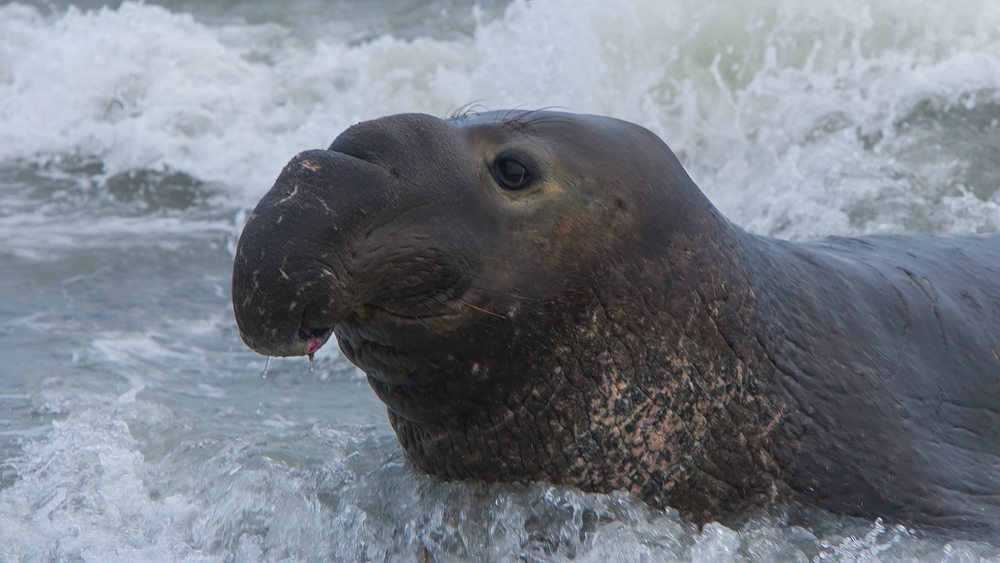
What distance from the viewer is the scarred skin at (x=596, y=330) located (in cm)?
293

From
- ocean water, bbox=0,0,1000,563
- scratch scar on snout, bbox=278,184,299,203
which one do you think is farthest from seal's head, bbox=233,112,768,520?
ocean water, bbox=0,0,1000,563

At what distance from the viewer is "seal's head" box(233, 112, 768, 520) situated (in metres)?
2.89

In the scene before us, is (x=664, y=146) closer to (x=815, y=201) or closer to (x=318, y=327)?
(x=318, y=327)

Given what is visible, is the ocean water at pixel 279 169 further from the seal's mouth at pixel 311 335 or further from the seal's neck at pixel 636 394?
the seal's mouth at pixel 311 335

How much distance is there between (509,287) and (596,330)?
294 mm

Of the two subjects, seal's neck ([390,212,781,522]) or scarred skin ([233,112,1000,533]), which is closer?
scarred skin ([233,112,1000,533])

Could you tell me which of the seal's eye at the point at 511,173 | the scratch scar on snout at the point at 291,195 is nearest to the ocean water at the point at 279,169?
the seal's eye at the point at 511,173

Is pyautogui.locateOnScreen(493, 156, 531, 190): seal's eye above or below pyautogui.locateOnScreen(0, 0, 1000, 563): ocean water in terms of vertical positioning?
above

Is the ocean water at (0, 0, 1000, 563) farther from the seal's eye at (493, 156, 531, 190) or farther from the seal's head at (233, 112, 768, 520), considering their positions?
the seal's eye at (493, 156, 531, 190)

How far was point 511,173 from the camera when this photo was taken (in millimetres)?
3129

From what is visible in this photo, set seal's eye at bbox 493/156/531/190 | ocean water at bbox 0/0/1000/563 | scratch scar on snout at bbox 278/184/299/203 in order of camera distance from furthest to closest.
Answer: ocean water at bbox 0/0/1000/563, seal's eye at bbox 493/156/531/190, scratch scar on snout at bbox 278/184/299/203

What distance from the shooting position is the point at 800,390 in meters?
3.48

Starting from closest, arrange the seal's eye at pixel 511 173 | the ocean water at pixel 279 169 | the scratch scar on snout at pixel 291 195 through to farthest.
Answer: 1. the scratch scar on snout at pixel 291 195
2. the seal's eye at pixel 511 173
3. the ocean water at pixel 279 169

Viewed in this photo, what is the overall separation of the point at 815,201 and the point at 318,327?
5.26 meters
